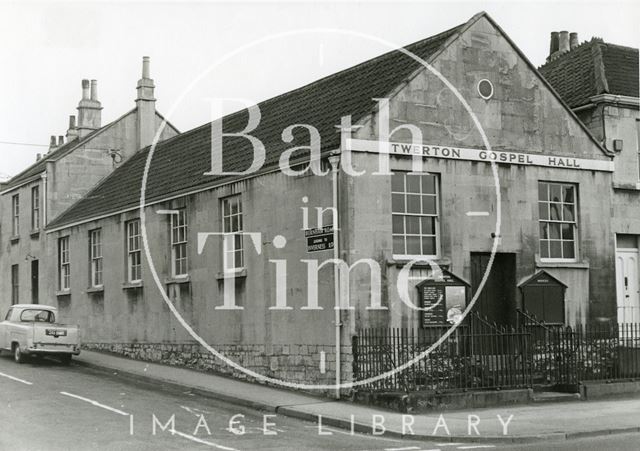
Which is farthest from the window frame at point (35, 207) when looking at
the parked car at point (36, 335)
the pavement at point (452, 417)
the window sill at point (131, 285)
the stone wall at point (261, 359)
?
the pavement at point (452, 417)

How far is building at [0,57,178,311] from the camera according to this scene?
106 feet

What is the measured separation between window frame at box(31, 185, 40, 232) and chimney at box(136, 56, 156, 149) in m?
4.20

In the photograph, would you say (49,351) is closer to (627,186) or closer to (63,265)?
(63,265)

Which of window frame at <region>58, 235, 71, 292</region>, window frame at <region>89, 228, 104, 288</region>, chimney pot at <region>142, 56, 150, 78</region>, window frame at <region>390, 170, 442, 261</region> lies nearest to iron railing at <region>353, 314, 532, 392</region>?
window frame at <region>390, 170, 442, 261</region>

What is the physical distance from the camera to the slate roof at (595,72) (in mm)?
24455

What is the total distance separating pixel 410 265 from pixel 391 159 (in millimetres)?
2214

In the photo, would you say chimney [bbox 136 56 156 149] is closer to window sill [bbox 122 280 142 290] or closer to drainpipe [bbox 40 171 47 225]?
drainpipe [bbox 40 171 47 225]

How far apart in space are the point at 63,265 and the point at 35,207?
409 cm

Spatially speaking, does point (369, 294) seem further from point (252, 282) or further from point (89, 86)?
point (89, 86)

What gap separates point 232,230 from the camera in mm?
21328

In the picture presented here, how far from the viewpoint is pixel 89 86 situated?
38.4 metres

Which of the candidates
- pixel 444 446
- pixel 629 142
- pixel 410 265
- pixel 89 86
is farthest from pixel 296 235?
pixel 89 86

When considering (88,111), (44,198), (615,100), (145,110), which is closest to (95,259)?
(44,198)

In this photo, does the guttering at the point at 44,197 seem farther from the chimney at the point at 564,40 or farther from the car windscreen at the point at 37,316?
the chimney at the point at 564,40
